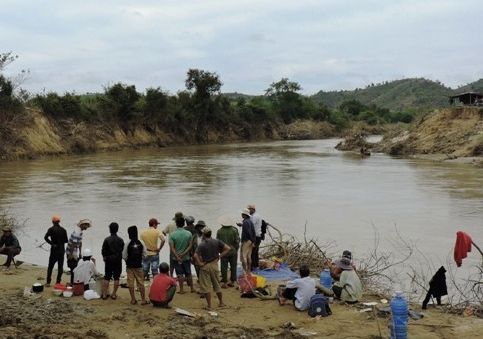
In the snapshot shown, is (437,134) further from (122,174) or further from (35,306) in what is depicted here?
(35,306)

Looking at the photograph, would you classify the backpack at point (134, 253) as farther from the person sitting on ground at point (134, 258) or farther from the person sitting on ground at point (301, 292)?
the person sitting on ground at point (301, 292)

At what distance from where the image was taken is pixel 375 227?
57.8 ft

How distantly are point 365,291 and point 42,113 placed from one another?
172 feet

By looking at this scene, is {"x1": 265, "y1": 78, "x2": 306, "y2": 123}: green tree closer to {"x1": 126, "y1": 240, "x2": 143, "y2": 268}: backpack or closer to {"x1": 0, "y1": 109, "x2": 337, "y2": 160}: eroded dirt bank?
{"x1": 0, "y1": 109, "x2": 337, "y2": 160}: eroded dirt bank

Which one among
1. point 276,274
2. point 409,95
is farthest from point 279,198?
point 409,95

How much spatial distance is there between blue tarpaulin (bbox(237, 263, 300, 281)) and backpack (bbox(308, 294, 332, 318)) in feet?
8.55

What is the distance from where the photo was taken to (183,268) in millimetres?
10422

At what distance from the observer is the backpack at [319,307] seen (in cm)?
909

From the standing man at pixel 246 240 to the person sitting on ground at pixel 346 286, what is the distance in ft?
5.86

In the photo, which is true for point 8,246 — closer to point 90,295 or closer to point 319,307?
point 90,295

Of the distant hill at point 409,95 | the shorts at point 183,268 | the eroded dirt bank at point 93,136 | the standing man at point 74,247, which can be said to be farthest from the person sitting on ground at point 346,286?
the distant hill at point 409,95

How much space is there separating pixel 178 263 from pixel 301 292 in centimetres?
231

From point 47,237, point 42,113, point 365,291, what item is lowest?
point 365,291

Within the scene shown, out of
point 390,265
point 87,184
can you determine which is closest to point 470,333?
point 390,265
